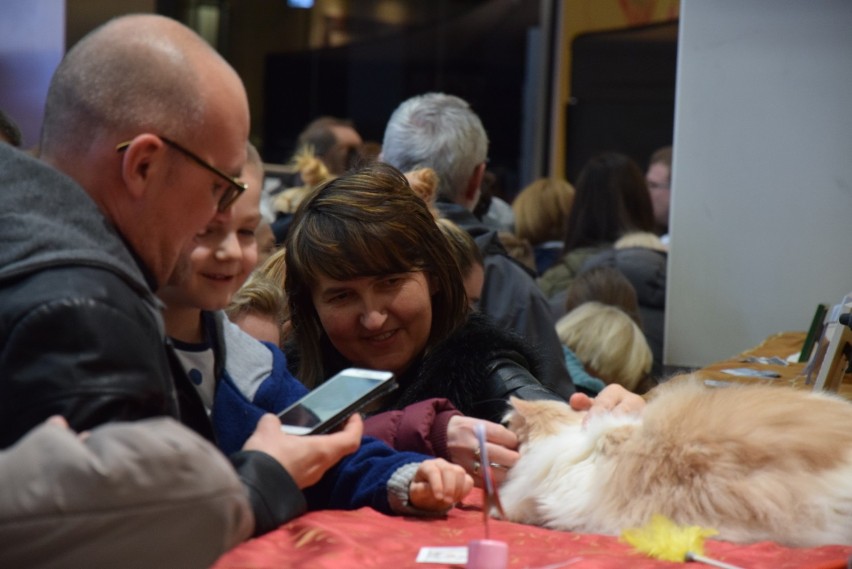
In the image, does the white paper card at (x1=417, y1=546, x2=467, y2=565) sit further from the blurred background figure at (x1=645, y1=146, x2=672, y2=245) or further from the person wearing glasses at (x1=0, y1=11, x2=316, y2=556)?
the blurred background figure at (x1=645, y1=146, x2=672, y2=245)

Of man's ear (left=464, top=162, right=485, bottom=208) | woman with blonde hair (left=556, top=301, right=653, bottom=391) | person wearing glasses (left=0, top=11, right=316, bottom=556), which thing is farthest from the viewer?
woman with blonde hair (left=556, top=301, right=653, bottom=391)

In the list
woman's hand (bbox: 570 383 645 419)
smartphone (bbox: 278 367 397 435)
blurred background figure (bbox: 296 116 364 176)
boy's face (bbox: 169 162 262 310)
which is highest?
blurred background figure (bbox: 296 116 364 176)

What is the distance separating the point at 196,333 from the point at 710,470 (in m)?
0.98

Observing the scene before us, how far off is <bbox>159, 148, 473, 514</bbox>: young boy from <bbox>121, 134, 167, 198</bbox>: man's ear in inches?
14.4

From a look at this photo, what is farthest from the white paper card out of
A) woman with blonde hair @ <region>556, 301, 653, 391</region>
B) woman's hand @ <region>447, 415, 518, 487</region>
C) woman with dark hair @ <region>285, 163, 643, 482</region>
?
woman with blonde hair @ <region>556, 301, 653, 391</region>

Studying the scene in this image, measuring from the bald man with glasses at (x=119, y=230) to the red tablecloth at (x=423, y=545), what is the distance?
53mm

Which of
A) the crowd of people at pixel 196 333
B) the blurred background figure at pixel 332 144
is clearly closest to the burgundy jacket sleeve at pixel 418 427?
the crowd of people at pixel 196 333

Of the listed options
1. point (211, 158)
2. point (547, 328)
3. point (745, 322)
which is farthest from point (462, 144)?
point (211, 158)

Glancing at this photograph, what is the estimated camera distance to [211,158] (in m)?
1.60

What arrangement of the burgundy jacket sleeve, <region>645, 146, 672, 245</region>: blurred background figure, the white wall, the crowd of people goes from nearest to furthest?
1. the crowd of people
2. the burgundy jacket sleeve
3. the white wall
4. <region>645, 146, 672, 245</region>: blurred background figure

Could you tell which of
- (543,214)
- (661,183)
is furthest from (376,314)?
(661,183)

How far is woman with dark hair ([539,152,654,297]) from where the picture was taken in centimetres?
732

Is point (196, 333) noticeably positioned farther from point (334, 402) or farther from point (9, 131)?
point (9, 131)

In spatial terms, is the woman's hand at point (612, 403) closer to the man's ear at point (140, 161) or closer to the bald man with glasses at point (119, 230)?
the bald man with glasses at point (119, 230)
